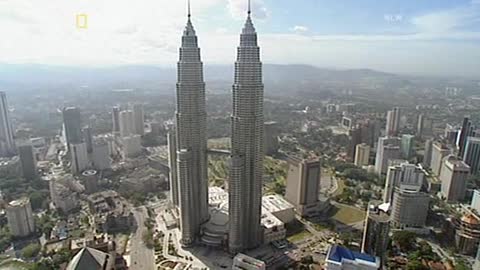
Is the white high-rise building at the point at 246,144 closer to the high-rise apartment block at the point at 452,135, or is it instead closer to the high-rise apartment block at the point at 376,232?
the high-rise apartment block at the point at 376,232

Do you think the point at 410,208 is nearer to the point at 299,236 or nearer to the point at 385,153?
the point at 299,236

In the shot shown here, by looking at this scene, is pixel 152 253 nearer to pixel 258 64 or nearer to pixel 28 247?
pixel 28 247

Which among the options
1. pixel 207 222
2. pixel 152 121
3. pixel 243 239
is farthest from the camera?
pixel 152 121

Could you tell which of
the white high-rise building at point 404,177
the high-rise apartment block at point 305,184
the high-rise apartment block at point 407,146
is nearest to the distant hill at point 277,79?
the high-rise apartment block at point 407,146

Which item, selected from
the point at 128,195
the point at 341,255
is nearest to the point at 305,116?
the point at 128,195

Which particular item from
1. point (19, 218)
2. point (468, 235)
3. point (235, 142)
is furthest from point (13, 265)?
point (468, 235)

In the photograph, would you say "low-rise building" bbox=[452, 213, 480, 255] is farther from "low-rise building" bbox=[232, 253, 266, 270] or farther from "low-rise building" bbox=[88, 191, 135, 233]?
"low-rise building" bbox=[88, 191, 135, 233]
